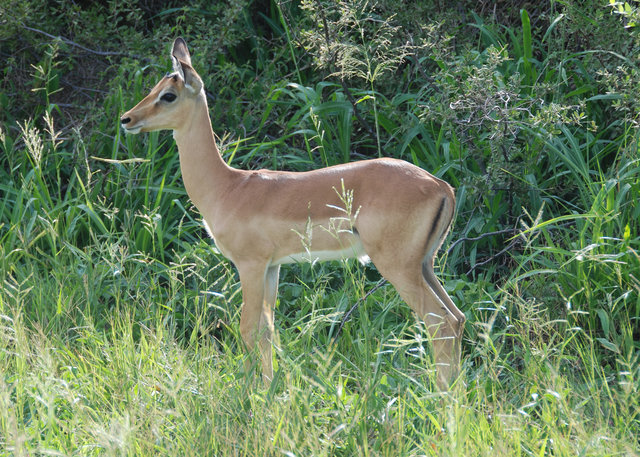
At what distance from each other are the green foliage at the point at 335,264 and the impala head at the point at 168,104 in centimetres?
57

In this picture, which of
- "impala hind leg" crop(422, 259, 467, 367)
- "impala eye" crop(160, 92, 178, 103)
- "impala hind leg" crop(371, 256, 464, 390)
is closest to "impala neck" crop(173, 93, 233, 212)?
"impala eye" crop(160, 92, 178, 103)

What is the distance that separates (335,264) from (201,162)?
108 cm

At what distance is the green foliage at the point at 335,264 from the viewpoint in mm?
2965

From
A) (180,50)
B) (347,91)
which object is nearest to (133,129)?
(180,50)

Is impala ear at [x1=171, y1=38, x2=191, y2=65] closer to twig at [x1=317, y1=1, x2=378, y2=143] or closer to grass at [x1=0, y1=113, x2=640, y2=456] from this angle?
grass at [x1=0, y1=113, x2=640, y2=456]

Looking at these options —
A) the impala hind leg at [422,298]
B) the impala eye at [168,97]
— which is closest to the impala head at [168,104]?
the impala eye at [168,97]

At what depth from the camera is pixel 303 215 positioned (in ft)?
12.8

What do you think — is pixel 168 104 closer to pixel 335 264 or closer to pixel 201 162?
pixel 201 162

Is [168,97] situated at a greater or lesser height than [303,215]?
greater

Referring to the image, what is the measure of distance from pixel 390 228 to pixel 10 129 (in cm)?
364

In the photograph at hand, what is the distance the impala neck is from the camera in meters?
4.06

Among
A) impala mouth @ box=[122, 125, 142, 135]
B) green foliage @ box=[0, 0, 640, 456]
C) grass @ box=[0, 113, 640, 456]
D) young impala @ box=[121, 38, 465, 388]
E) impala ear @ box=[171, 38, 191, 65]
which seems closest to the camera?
grass @ box=[0, 113, 640, 456]

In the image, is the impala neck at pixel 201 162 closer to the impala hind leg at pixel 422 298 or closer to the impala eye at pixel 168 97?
the impala eye at pixel 168 97

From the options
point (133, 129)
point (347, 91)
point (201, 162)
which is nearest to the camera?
point (133, 129)
